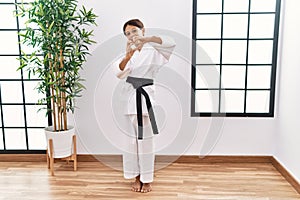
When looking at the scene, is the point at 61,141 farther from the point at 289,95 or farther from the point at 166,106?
the point at 289,95

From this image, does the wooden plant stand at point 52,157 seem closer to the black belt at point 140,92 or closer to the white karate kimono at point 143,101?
the white karate kimono at point 143,101

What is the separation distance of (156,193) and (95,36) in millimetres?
1515

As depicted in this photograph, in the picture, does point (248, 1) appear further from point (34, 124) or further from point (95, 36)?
point (34, 124)

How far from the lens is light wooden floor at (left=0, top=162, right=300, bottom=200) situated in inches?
95.6

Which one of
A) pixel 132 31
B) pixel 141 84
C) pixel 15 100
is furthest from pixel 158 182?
pixel 15 100

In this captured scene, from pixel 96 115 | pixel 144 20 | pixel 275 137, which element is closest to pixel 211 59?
→ pixel 144 20

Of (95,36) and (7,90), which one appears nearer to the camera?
(95,36)

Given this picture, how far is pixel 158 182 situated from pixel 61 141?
92 cm

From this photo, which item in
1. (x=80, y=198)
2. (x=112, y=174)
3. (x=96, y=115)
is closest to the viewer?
(x=80, y=198)

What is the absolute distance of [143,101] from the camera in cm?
243

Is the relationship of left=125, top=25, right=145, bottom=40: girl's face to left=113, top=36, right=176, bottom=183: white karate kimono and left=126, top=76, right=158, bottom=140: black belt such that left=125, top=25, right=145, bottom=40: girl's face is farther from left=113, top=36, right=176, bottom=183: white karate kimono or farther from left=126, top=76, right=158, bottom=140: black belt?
left=126, top=76, right=158, bottom=140: black belt

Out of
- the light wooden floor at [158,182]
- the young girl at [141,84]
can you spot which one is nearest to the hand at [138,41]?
the young girl at [141,84]

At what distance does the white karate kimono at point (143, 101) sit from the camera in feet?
7.79

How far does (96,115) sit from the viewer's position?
3068mm
